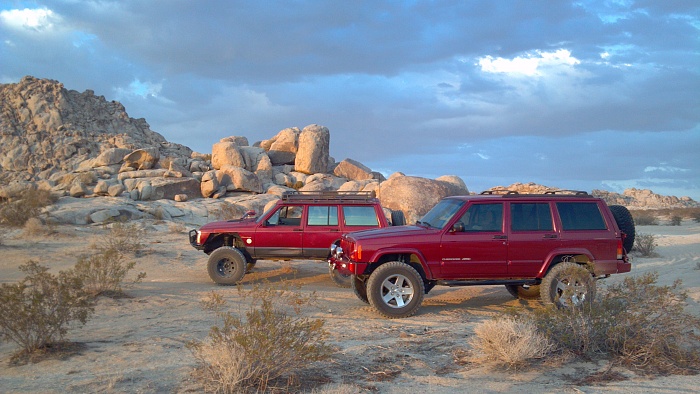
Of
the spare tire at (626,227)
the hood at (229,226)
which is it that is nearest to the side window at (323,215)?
the hood at (229,226)

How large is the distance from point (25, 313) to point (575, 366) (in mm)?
6165

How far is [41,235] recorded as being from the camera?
18484 millimetres

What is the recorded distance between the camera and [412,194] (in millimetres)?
20531

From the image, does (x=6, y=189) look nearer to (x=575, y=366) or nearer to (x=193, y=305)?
(x=193, y=305)

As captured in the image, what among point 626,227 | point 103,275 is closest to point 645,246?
point 626,227

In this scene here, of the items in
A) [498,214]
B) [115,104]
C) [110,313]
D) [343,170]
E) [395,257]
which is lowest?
[110,313]

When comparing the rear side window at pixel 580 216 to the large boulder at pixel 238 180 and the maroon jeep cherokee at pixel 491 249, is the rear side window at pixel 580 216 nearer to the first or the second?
the maroon jeep cherokee at pixel 491 249

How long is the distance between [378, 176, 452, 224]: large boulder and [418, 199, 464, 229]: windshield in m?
10.0

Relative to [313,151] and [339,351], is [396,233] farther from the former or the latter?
[313,151]

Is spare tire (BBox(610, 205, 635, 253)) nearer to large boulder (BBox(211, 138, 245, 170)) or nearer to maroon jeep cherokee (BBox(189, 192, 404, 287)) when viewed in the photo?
maroon jeep cherokee (BBox(189, 192, 404, 287))

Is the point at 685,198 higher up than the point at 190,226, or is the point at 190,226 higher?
the point at 685,198

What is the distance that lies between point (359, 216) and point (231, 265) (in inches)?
116

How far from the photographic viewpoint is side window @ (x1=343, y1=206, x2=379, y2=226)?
→ 11.9m

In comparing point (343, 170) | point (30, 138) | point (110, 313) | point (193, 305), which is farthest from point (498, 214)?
point (30, 138)
